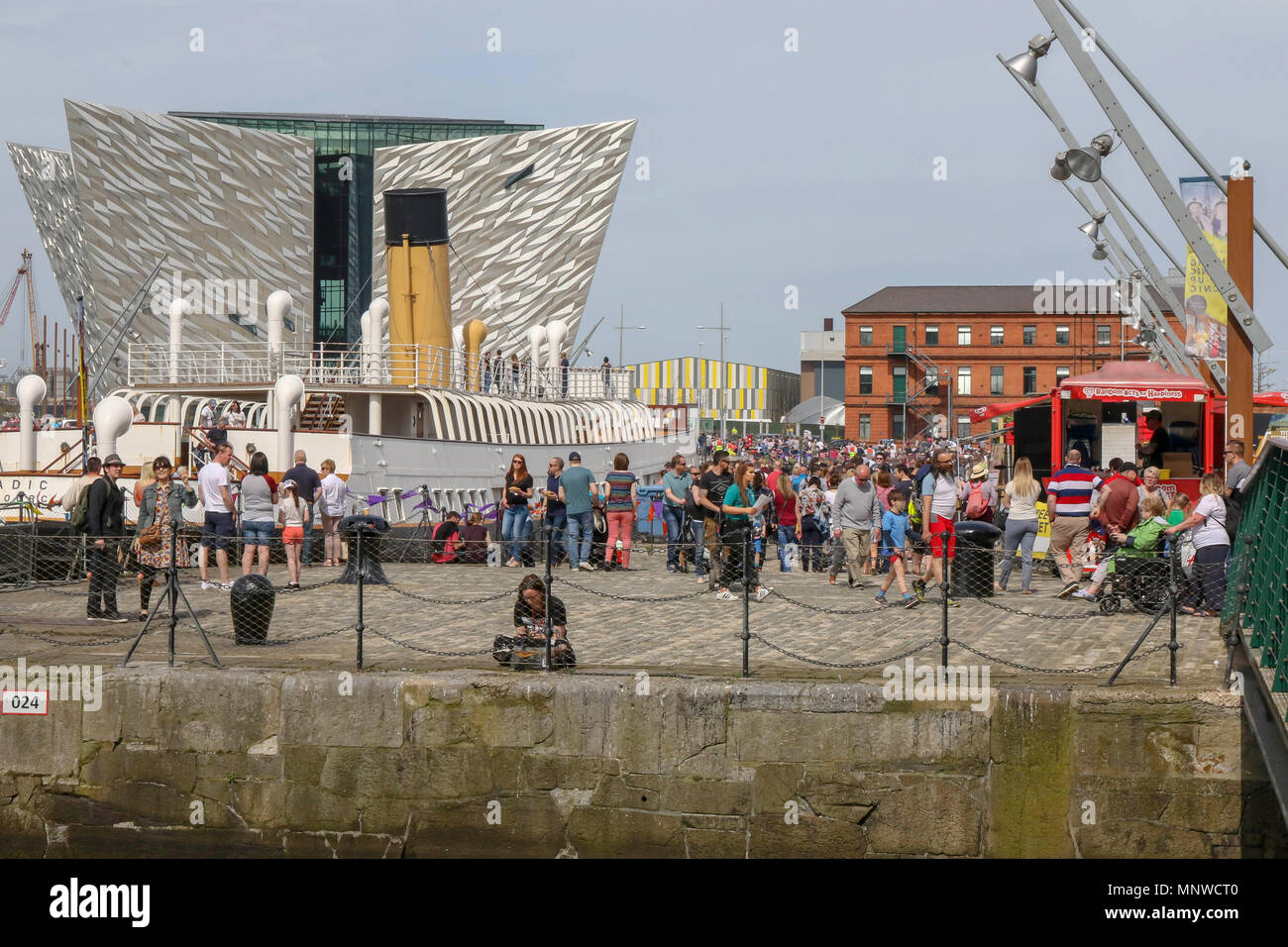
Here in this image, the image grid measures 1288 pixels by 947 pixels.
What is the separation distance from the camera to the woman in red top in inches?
733

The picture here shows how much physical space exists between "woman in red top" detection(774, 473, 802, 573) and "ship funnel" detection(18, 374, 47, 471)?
13158 millimetres

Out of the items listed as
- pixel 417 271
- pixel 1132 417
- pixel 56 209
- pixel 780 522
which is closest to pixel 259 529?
pixel 780 522

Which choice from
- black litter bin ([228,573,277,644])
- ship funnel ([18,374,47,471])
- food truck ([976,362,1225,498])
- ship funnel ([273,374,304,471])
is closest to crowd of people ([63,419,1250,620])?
food truck ([976,362,1225,498])

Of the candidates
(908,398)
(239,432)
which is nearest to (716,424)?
(908,398)

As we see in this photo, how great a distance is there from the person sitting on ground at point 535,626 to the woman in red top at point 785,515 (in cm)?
814

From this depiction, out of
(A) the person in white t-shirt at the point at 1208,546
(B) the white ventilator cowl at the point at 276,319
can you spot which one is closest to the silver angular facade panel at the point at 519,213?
(B) the white ventilator cowl at the point at 276,319

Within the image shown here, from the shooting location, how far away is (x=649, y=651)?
1156cm

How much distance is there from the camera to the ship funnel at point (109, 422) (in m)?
20.7

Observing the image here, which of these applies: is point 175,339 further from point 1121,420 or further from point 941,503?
point 941,503

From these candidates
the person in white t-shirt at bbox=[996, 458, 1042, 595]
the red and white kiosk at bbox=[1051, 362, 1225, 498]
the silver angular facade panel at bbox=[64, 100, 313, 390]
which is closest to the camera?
the person in white t-shirt at bbox=[996, 458, 1042, 595]

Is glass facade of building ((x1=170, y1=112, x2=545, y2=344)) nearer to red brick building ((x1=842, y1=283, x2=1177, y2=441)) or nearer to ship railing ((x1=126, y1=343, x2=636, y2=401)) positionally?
red brick building ((x1=842, y1=283, x2=1177, y2=441))

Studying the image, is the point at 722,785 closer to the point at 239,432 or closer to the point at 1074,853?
the point at 1074,853

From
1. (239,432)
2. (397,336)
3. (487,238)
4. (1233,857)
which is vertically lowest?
(1233,857)

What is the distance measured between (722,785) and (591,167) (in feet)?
193
